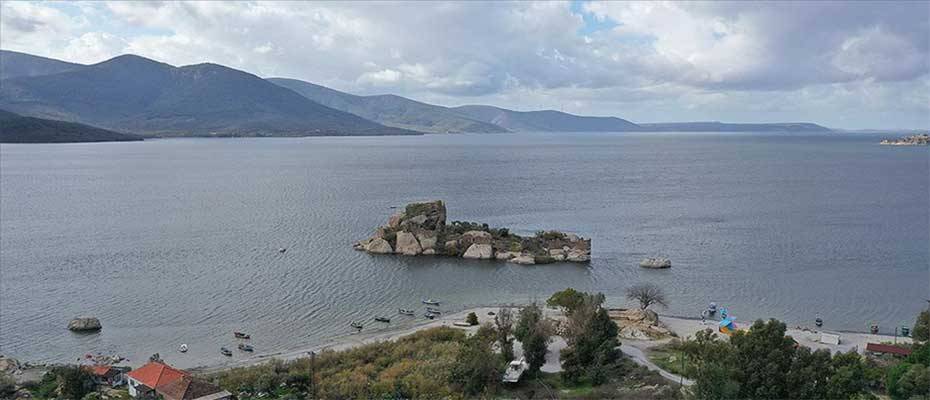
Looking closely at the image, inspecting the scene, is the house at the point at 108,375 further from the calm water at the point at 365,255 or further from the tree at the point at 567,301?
the tree at the point at 567,301

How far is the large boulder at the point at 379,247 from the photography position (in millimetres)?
62094

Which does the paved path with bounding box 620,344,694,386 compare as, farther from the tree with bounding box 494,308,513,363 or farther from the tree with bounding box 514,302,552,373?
the tree with bounding box 494,308,513,363

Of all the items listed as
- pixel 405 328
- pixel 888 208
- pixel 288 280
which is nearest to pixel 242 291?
pixel 288 280

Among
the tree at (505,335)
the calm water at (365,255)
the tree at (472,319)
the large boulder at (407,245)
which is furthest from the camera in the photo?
the large boulder at (407,245)

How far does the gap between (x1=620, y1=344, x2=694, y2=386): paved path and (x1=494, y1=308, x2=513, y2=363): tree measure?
20.6 ft

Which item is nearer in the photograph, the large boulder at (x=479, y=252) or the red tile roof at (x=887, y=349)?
the red tile roof at (x=887, y=349)

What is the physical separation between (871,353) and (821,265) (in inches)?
923

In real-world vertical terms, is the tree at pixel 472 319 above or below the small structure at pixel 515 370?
below

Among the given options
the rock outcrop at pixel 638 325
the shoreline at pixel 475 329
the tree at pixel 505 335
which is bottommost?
the shoreline at pixel 475 329

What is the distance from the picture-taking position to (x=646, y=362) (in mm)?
32812

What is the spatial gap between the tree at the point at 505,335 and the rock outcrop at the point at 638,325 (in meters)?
6.93

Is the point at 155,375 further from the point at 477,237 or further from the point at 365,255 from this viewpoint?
the point at 477,237

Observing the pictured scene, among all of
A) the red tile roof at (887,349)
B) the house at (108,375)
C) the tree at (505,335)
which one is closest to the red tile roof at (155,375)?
the house at (108,375)

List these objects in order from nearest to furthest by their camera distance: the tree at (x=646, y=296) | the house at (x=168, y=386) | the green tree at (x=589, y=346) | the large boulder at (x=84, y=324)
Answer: the house at (x=168, y=386) < the green tree at (x=589, y=346) < the large boulder at (x=84, y=324) < the tree at (x=646, y=296)
